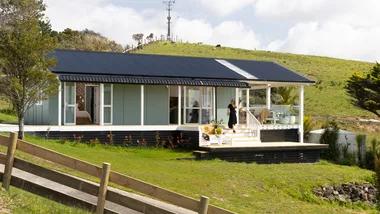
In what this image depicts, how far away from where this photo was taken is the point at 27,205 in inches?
364

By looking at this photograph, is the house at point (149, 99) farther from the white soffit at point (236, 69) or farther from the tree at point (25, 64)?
the tree at point (25, 64)

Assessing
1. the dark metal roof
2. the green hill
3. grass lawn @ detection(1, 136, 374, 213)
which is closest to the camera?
grass lawn @ detection(1, 136, 374, 213)

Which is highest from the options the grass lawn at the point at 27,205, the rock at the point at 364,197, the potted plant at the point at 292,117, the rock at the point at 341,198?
the potted plant at the point at 292,117

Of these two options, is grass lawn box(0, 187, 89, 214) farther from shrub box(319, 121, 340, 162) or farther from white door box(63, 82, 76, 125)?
shrub box(319, 121, 340, 162)

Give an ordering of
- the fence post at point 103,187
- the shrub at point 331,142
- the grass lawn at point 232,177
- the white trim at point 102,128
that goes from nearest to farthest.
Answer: the fence post at point 103,187
the grass lawn at point 232,177
the white trim at point 102,128
the shrub at point 331,142

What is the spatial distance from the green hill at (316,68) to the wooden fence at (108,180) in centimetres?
4340

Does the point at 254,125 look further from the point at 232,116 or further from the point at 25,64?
the point at 25,64

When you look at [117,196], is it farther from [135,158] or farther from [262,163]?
[262,163]

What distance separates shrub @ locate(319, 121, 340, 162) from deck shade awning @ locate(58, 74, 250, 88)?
Answer: 14.0 ft

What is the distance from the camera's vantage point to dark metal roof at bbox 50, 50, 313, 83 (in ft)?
82.2

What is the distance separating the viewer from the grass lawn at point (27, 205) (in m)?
8.93

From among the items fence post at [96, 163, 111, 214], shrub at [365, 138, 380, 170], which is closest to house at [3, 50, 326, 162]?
shrub at [365, 138, 380, 170]

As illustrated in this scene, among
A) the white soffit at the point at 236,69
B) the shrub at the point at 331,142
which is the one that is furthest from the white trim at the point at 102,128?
the shrub at the point at 331,142

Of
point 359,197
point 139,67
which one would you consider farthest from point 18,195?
point 139,67
